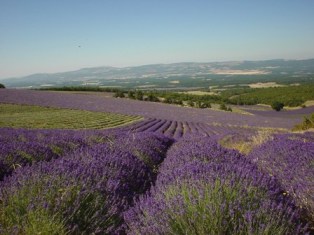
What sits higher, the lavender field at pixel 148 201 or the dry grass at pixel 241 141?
the lavender field at pixel 148 201

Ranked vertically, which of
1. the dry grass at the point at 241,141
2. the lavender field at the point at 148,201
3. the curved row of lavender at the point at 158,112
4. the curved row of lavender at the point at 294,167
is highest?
the lavender field at the point at 148,201

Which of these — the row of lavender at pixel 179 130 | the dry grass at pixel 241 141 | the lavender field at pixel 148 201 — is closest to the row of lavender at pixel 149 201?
the lavender field at pixel 148 201

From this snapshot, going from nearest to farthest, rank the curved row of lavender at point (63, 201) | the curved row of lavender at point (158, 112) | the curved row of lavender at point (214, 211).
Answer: the curved row of lavender at point (214, 211), the curved row of lavender at point (63, 201), the curved row of lavender at point (158, 112)

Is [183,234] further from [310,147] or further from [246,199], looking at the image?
[310,147]

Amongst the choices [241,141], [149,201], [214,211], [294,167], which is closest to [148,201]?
[149,201]

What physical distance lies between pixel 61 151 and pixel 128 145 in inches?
45.7

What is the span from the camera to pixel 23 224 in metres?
2.52

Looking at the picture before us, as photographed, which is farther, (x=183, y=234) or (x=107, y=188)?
(x=107, y=188)

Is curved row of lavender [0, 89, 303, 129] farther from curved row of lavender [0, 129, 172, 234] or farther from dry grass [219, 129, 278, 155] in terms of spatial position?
curved row of lavender [0, 129, 172, 234]

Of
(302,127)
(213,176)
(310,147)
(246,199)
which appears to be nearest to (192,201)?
(246,199)

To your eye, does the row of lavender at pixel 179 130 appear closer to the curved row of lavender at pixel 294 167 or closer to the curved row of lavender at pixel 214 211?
the curved row of lavender at pixel 294 167

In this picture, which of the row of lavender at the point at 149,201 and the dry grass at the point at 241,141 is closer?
the row of lavender at the point at 149,201

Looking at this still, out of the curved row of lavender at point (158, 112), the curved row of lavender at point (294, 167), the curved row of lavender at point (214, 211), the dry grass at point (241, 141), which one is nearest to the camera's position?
the curved row of lavender at point (214, 211)

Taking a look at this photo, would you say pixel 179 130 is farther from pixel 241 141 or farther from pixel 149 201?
pixel 149 201
